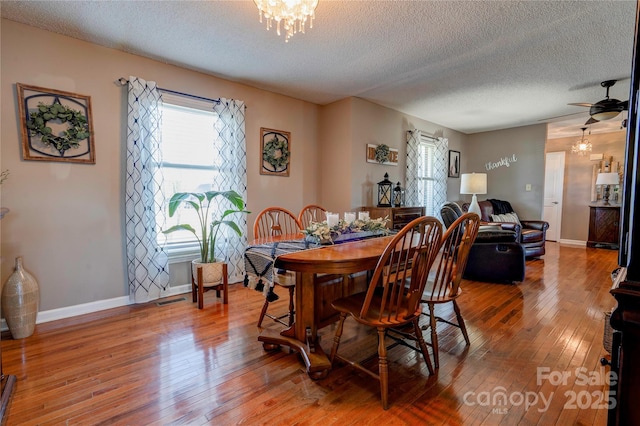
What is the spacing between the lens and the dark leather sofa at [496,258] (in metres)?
3.62

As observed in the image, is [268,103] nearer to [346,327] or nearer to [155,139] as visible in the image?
[155,139]

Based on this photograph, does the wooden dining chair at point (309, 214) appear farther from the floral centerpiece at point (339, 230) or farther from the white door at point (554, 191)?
the white door at point (554, 191)

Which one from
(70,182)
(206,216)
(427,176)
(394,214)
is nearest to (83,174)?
(70,182)

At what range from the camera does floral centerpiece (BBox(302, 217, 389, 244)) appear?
210 cm

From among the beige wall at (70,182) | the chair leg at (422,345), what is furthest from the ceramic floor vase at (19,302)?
the chair leg at (422,345)

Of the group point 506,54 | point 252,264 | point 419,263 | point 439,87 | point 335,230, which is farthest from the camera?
point 439,87

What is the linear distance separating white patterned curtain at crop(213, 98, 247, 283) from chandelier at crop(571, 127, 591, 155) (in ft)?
20.6

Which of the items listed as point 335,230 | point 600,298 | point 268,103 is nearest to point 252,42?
point 268,103

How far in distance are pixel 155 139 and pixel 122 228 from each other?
3.10 feet

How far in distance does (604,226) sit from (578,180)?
113 cm

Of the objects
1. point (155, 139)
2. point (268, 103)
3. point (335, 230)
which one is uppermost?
point (268, 103)

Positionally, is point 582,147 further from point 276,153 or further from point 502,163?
point 276,153

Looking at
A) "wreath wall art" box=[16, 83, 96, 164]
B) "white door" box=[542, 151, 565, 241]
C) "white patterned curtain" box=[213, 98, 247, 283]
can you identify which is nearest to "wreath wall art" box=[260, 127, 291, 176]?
"white patterned curtain" box=[213, 98, 247, 283]

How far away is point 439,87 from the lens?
392 cm
